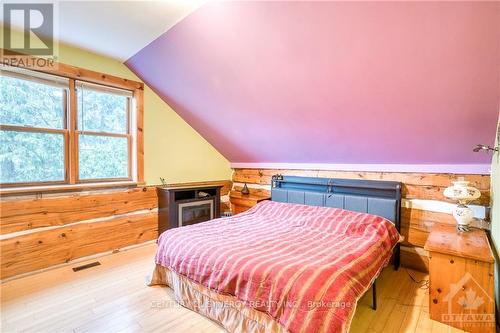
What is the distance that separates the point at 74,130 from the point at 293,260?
2940mm

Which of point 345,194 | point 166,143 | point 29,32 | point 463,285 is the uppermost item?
point 29,32

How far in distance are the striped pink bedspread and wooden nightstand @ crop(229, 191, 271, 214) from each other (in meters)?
1.43

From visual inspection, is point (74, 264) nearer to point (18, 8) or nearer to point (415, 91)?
point (18, 8)

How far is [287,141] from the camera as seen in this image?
356 cm

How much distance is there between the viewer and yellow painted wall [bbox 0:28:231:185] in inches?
134

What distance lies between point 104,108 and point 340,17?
120 inches

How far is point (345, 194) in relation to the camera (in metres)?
3.38

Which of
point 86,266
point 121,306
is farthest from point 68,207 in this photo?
point 121,306

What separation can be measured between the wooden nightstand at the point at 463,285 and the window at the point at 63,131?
11.6 feet

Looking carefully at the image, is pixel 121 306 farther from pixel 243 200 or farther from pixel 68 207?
pixel 243 200

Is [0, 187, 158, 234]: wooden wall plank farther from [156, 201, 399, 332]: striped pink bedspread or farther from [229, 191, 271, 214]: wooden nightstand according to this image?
[229, 191, 271, 214]: wooden nightstand

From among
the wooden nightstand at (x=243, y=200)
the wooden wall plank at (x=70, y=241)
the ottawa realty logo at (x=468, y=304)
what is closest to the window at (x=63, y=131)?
the wooden wall plank at (x=70, y=241)

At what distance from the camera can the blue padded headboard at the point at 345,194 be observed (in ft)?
9.73

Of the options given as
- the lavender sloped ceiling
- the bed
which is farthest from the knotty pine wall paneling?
the lavender sloped ceiling
